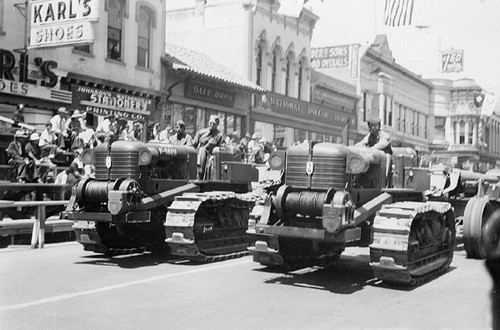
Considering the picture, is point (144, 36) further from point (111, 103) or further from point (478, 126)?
point (478, 126)

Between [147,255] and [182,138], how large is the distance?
2520 mm

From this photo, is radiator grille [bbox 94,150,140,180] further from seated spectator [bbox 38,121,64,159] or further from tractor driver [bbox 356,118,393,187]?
seated spectator [bbox 38,121,64,159]

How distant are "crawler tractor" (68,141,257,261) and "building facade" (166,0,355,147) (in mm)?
18495

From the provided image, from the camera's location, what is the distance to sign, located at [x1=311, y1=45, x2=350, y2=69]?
42.5m

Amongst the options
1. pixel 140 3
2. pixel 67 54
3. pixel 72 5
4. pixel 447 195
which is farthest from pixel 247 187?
pixel 140 3

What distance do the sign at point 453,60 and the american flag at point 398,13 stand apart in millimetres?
526

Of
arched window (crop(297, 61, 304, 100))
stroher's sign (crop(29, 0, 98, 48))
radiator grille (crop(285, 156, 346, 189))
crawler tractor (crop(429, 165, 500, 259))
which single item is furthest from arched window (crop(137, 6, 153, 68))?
radiator grille (crop(285, 156, 346, 189))

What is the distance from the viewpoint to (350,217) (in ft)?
26.7

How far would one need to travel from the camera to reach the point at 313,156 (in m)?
8.72

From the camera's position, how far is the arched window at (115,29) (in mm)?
21438

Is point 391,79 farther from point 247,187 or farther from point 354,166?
point 354,166

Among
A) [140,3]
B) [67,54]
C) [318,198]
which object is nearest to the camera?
[318,198]

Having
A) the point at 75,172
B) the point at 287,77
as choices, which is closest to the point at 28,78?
the point at 75,172

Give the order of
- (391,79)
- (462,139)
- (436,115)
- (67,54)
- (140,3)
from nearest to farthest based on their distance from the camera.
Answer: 1. (67,54)
2. (140,3)
3. (462,139)
4. (391,79)
5. (436,115)
